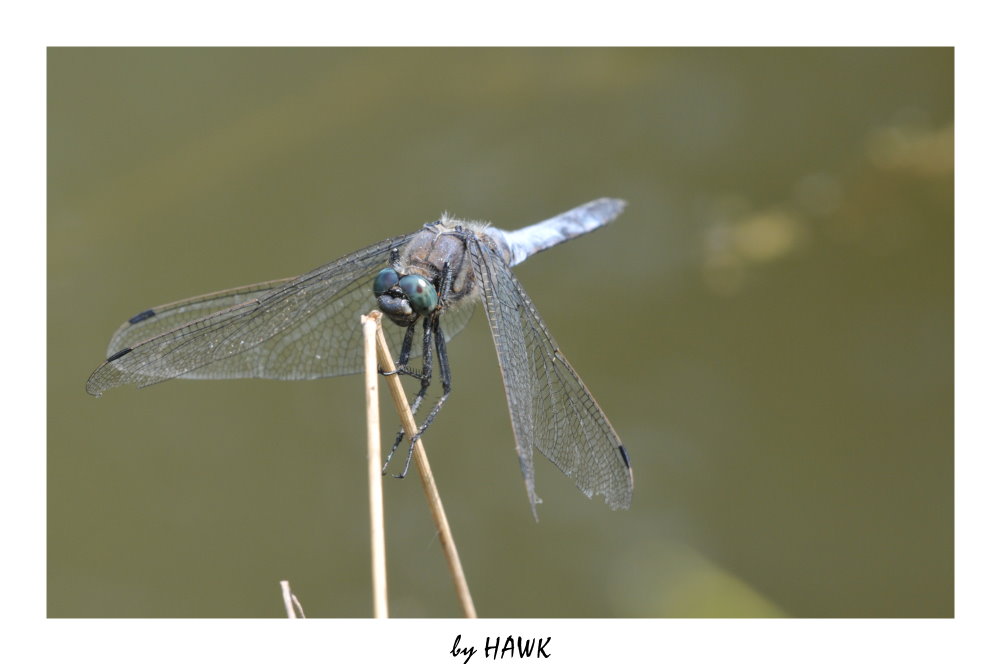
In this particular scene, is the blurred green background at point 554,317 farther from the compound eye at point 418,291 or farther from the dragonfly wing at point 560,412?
the compound eye at point 418,291

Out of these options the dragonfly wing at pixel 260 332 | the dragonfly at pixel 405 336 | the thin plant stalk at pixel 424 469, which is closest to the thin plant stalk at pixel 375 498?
the thin plant stalk at pixel 424 469

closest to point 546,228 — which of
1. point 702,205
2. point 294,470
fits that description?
point 702,205

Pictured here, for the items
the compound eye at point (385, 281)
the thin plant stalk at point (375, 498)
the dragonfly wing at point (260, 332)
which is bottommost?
the thin plant stalk at point (375, 498)

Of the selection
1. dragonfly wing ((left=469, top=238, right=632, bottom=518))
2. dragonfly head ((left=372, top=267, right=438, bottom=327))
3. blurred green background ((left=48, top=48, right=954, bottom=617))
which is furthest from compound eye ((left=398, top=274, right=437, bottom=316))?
blurred green background ((left=48, top=48, right=954, bottom=617))

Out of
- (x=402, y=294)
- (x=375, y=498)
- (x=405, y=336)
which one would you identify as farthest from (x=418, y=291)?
(x=375, y=498)

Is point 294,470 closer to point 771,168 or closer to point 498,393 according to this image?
point 498,393

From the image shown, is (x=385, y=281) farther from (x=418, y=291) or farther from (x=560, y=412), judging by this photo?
(x=560, y=412)

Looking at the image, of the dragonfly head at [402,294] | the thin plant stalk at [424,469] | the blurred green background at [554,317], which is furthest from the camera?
the blurred green background at [554,317]
